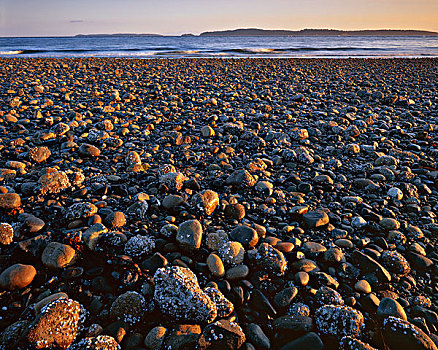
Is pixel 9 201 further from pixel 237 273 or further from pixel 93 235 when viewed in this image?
pixel 237 273

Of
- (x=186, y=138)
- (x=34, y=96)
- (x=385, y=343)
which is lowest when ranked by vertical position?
(x=385, y=343)

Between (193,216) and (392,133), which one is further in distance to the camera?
(392,133)

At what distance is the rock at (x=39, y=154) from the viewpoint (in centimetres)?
325

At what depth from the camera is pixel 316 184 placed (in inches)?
117

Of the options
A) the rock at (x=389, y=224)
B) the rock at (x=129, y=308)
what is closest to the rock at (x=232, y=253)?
the rock at (x=129, y=308)

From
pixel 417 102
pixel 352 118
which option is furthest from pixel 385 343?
pixel 417 102

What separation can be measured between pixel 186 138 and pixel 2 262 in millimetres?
2674

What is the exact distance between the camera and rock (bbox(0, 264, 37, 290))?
5.31 ft

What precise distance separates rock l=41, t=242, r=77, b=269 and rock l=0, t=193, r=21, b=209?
28.1 inches

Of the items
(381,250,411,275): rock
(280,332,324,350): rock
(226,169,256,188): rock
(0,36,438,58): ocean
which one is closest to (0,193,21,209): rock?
(226,169,256,188): rock

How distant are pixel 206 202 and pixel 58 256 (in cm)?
113

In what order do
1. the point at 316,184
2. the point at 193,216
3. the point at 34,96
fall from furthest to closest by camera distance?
the point at 34,96, the point at 316,184, the point at 193,216

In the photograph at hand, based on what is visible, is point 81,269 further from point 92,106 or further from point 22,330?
point 92,106

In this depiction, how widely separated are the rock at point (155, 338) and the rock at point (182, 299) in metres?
0.11
